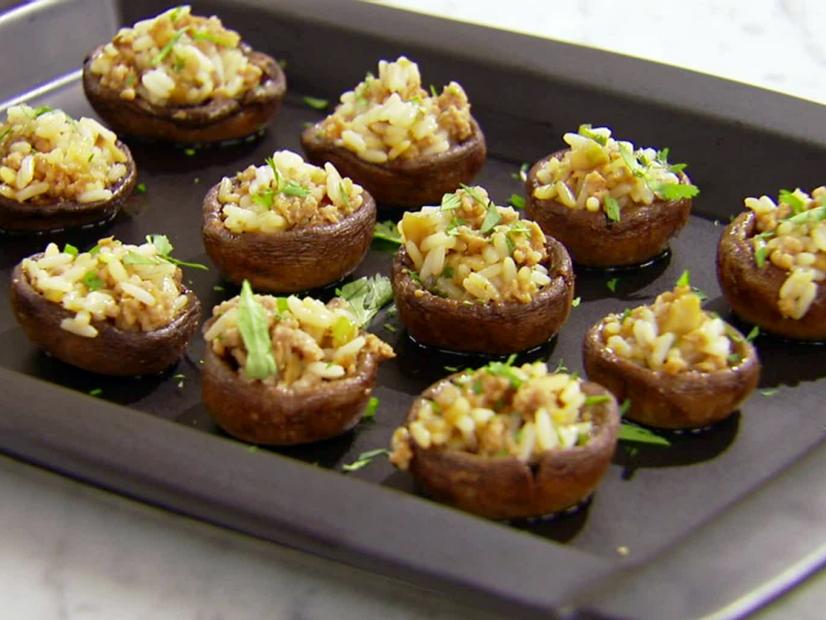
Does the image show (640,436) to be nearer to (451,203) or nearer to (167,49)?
(451,203)

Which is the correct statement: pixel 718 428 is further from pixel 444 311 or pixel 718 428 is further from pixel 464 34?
pixel 464 34

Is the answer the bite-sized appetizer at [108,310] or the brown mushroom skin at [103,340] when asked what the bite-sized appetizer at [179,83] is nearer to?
the bite-sized appetizer at [108,310]

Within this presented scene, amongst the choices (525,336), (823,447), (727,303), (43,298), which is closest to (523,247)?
(525,336)

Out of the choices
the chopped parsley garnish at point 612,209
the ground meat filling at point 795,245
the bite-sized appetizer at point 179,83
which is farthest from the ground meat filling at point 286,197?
the ground meat filling at point 795,245

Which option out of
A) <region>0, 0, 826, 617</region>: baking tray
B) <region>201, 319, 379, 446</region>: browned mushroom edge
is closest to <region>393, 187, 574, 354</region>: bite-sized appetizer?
<region>0, 0, 826, 617</region>: baking tray

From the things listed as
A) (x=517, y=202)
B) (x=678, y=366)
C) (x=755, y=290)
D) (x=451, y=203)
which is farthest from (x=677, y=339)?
(x=517, y=202)
